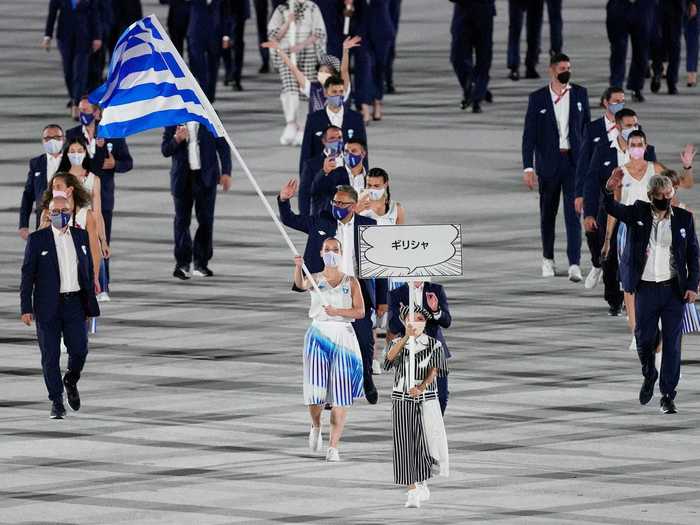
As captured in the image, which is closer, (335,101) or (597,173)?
(597,173)

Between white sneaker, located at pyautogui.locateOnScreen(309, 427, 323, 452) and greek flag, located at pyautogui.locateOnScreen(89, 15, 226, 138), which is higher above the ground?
greek flag, located at pyautogui.locateOnScreen(89, 15, 226, 138)

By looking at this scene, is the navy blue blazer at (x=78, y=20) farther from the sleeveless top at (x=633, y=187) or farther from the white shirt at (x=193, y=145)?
the sleeveless top at (x=633, y=187)

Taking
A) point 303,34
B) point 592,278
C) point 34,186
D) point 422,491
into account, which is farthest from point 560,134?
point 422,491

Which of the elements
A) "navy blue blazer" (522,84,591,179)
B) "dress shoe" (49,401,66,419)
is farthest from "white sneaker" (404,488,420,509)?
"navy blue blazer" (522,84,591,179)

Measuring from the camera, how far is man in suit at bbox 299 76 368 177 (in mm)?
18953

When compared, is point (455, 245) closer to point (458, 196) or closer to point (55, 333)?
point (55, 333)

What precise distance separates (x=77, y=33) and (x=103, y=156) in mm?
8999

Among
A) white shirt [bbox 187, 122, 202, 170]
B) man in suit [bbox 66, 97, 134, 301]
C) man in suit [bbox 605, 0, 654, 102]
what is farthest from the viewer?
man in suit [bbox 605, 0, 654, 102]

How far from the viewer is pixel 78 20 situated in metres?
27.4

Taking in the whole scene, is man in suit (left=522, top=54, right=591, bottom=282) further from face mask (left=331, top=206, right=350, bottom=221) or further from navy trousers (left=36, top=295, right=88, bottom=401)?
navy trousers (left=36, top=295, right=88, bottom=401)

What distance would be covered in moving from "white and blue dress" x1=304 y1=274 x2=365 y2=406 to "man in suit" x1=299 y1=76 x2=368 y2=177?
526 centimetres

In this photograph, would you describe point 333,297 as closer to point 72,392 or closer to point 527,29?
point 72,392

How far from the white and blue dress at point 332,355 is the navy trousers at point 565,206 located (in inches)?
250

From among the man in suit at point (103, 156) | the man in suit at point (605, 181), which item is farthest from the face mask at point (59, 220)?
the man in suit at point (605, 181)
